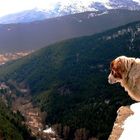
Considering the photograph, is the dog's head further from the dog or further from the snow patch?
the snow patch

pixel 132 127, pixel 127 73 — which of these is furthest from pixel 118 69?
pixel 132 127

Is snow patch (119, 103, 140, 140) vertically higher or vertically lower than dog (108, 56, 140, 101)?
lower

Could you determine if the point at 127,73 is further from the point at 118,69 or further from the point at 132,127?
the point at 132,127

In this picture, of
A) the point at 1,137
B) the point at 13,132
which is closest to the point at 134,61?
the point at 1,137

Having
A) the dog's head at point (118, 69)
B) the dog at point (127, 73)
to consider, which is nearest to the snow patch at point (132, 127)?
the dog at point (127, 73)

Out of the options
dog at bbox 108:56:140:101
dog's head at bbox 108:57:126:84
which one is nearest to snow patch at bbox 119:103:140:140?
dog at bbox 108:56:140:101

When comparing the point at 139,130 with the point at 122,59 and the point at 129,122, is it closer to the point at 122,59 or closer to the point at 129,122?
the point at 129,122
